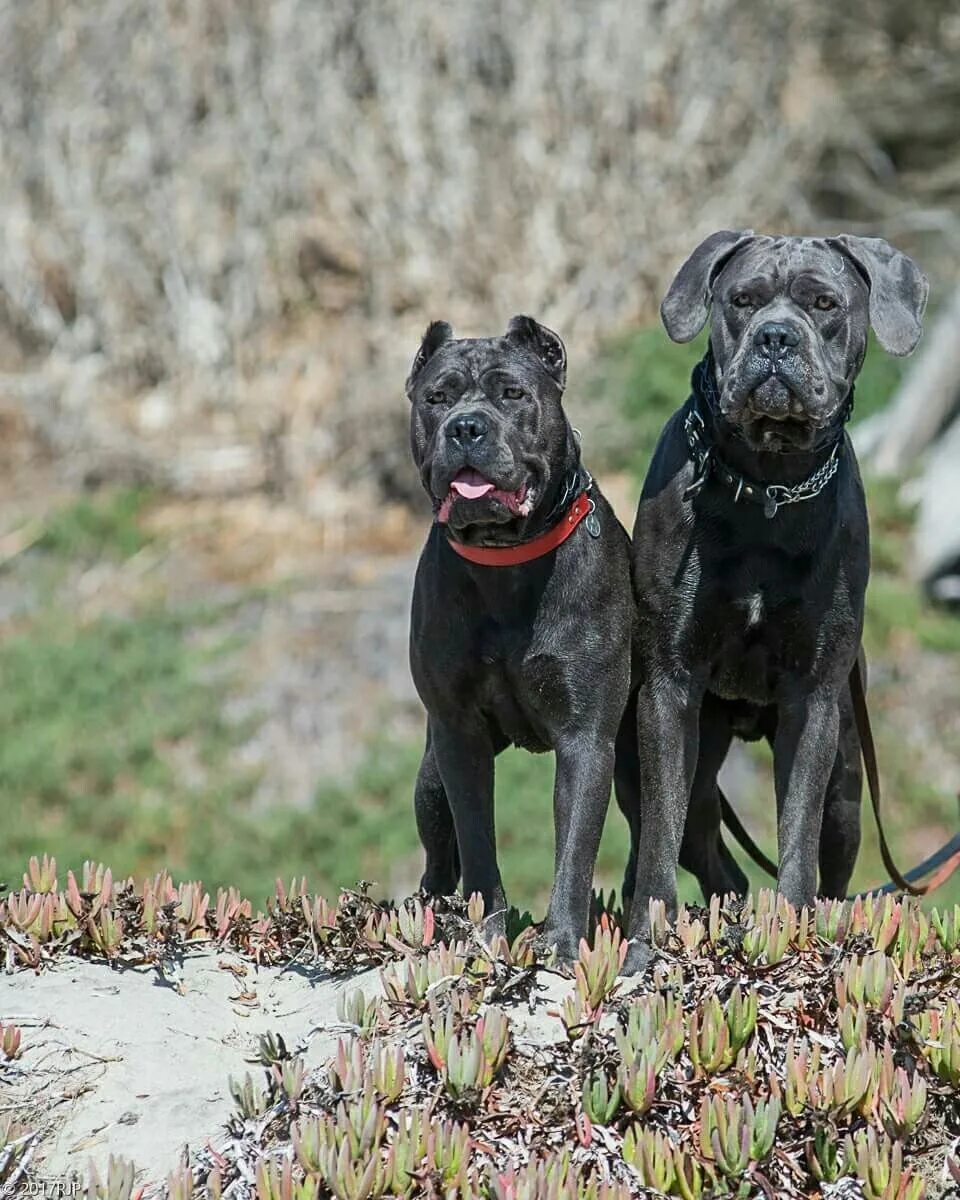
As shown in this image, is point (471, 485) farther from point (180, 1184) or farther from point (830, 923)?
point (180, 1184)

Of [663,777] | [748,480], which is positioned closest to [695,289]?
[748,480]

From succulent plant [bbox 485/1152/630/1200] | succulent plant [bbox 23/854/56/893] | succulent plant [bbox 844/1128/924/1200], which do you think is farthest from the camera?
succulent plant [bbox 23/854/56/893]

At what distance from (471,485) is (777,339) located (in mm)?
844

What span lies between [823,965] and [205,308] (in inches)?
462

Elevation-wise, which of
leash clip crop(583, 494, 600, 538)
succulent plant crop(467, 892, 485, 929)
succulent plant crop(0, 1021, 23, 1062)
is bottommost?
succulent plant crop(0, 1021, 23, 1062)

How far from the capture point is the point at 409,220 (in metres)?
15.2

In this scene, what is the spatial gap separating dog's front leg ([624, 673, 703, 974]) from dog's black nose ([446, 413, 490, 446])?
84 centimetres

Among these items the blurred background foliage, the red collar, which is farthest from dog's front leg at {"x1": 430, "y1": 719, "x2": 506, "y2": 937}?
the blurred background foliage

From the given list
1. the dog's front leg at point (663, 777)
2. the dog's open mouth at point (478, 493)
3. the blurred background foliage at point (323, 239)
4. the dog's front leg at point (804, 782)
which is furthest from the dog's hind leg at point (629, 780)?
the blurred background foliage at point (323, 239)

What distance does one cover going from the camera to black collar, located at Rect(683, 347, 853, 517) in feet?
15.8

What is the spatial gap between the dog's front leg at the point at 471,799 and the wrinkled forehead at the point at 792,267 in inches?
53.6

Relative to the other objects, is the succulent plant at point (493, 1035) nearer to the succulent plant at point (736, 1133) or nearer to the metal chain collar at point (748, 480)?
the succulent plant at point (736, 1133)

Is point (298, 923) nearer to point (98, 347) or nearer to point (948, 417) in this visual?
point (948, 417)

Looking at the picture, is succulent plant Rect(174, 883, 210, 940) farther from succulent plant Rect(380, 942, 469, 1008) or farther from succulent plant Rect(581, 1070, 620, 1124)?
succulent plant Rect(581, 1070, 620, 1124)
